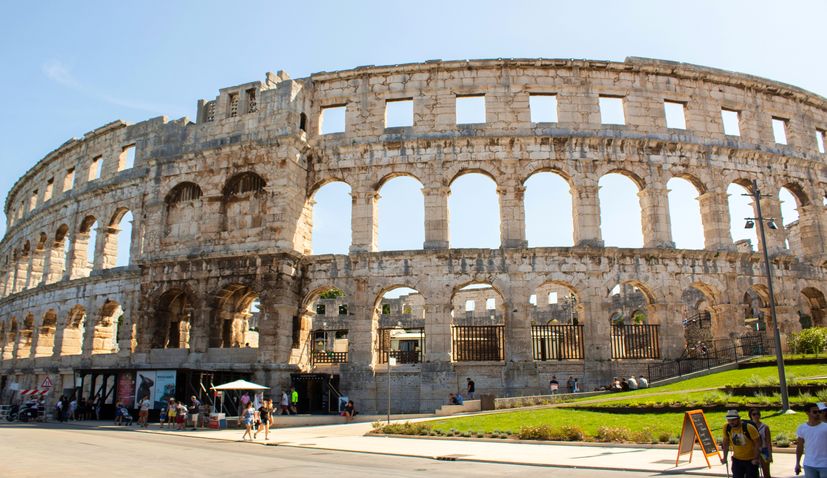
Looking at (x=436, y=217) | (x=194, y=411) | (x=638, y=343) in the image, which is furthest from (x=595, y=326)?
(x=194, y=411)

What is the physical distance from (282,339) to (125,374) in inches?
242

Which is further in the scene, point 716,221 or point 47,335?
point 47,335

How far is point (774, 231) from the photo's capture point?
2978cm

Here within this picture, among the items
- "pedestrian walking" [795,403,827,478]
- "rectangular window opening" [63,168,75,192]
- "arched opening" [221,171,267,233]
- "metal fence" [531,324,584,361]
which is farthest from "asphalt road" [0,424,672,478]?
"rectangular window opening" [63,168,75,192]

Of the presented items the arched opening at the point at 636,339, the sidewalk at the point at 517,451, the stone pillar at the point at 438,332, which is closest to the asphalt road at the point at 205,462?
the sidewalk at the point at 517,451

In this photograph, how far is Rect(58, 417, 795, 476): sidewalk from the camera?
37.2ft

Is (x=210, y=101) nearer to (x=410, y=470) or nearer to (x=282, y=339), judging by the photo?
(x=282, y=339)

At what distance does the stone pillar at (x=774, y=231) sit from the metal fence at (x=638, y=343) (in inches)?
287

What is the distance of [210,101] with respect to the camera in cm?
3084

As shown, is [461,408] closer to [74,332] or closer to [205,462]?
[205,462]

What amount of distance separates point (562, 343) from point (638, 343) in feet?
11.0

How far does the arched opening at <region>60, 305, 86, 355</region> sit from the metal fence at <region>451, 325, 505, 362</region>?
20.4 metres

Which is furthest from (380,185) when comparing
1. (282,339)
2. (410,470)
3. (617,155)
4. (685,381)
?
(410,470)

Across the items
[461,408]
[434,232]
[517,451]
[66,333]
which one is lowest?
[517,451]
